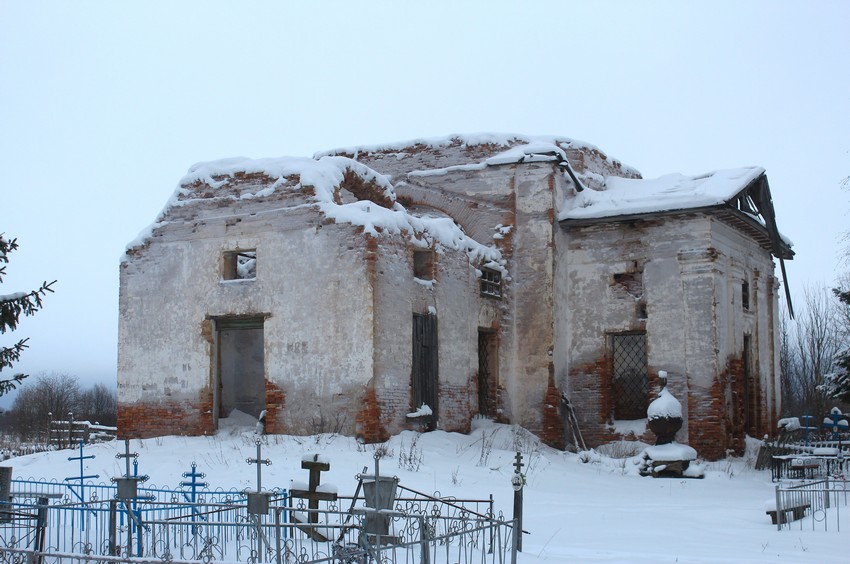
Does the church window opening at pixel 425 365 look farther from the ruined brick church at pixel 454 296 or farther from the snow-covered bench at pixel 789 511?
the snow-covered bench at pixel 789 511

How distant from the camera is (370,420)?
664 inches

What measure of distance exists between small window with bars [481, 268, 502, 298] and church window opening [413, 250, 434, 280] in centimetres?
201

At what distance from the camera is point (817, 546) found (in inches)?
425

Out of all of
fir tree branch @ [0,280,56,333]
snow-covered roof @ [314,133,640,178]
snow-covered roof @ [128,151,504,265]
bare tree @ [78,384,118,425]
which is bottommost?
bare tree @ [78,384,118,425]

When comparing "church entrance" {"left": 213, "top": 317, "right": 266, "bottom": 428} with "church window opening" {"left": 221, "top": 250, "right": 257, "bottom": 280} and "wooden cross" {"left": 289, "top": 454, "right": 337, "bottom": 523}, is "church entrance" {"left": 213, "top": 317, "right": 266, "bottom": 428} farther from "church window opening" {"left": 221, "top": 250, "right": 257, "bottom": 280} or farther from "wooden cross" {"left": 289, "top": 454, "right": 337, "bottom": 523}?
"wooden cross" {"left": 289, "top": 454, "right": 337, "bottom": 523}

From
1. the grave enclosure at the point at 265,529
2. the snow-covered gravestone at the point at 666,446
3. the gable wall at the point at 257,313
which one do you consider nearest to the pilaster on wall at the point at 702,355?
the snow-covered gravestone at the point at 666,446

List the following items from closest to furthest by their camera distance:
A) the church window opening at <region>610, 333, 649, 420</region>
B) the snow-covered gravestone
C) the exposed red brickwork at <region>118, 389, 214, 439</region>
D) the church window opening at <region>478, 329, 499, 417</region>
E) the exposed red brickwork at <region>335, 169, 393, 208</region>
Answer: the snow-covered gravestone < the exposed red brickwork at <region>118, 389, 214, 439</region> < the exposed red brickwork at <region>335, 169, 393, 208</region> < the church window opening at <region>478, 329, 499, 417</region> < the church window opening at <region>610, 333, 649, 420</region>

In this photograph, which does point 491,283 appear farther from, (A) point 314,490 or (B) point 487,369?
(A) point 314,490

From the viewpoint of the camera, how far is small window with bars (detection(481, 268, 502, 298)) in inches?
823

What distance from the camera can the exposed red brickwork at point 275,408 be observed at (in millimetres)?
17672

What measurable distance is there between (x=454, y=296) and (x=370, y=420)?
3.79m

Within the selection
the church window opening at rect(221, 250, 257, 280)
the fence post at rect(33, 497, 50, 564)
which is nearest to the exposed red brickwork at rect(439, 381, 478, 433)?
the church window opening at rect(221, 250, 257, 280)

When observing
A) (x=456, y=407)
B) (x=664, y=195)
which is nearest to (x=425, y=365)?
(x=456, y=407)

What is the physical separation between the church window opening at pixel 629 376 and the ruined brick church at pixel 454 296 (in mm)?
47
